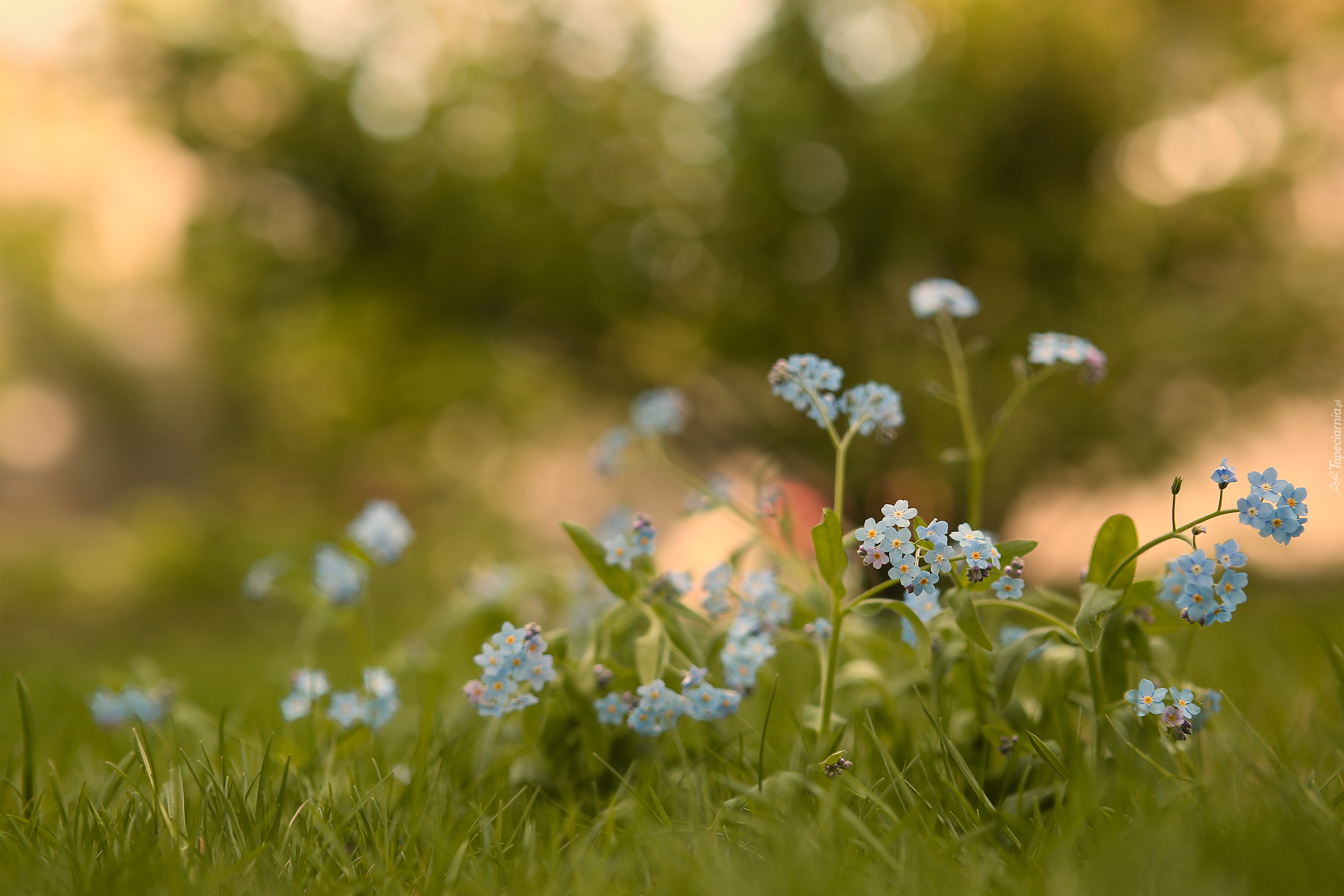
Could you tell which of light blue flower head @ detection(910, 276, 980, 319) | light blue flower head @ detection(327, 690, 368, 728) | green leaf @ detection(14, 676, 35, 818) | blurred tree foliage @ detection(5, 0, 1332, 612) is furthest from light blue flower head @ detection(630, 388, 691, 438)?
blurred tree foliage @ detection(5, 0, 1332, 612)

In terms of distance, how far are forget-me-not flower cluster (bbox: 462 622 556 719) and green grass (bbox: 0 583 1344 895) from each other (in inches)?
4.0

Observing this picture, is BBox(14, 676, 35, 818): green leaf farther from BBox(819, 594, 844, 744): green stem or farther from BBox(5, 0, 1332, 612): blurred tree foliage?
BBox(5, 0, 1332, 612): blurred tree foliage

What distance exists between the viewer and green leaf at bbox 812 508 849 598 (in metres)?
1.15

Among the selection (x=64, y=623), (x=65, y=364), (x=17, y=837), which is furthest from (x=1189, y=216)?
(x=65, y=364)

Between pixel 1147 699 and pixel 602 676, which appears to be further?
pixel 602 676

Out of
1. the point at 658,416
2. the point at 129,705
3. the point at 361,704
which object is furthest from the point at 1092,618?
the point at 129,705

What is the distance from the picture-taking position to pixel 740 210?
179 inches

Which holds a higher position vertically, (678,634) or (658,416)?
(658,416)

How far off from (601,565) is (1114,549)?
2.40ft

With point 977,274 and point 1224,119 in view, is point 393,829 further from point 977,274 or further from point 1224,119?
point 1224,119

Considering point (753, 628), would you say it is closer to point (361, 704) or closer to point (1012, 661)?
point (1012, 661)

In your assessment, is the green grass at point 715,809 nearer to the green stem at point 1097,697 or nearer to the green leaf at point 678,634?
the green stem at point 1097,697

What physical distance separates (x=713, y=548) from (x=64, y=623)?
4645mm

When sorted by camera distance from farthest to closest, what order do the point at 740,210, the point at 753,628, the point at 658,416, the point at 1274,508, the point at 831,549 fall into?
1. the point at 740,210
2. the point at 658,416
3. the point at 753,628
4. the point at 831,549
5. the point at 1274,508
